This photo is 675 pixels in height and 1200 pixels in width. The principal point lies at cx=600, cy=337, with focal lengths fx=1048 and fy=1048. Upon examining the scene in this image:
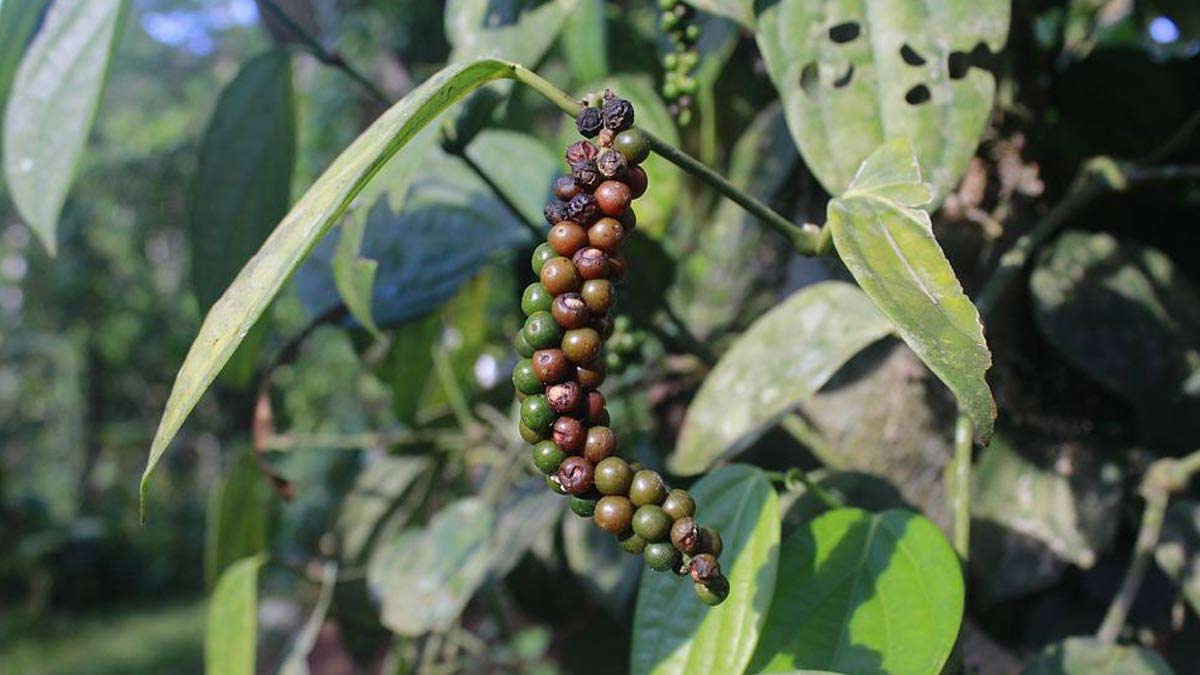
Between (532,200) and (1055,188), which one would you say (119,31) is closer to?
(532,200)

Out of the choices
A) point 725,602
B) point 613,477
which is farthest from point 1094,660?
point 613,477

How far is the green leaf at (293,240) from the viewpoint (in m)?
0.30

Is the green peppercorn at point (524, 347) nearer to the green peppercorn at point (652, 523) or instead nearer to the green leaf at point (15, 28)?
the green peppercorn at point (652, 523)

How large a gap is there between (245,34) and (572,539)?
11.2 m

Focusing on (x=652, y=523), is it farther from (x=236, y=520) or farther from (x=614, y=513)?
(x=236, y=520)

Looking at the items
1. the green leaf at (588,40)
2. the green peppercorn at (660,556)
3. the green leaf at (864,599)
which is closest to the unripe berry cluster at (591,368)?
the green peppercorn at (660,556)

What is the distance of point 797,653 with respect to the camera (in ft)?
1.33

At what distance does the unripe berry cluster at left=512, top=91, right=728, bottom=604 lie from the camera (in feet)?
1.04

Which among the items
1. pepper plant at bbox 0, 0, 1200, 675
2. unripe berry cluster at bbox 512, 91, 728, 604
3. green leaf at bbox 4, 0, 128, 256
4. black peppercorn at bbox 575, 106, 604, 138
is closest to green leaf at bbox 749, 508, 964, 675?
pepper plant at bbox 0, 0, 1200, 675

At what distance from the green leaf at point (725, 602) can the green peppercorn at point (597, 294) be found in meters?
0.14

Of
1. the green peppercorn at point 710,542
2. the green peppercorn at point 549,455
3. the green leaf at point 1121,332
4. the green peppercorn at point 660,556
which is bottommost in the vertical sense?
the green leaf at point 1121,332

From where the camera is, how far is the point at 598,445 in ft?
1.06

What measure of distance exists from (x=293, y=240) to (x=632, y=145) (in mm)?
107

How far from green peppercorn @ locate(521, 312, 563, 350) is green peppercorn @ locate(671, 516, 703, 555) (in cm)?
7
